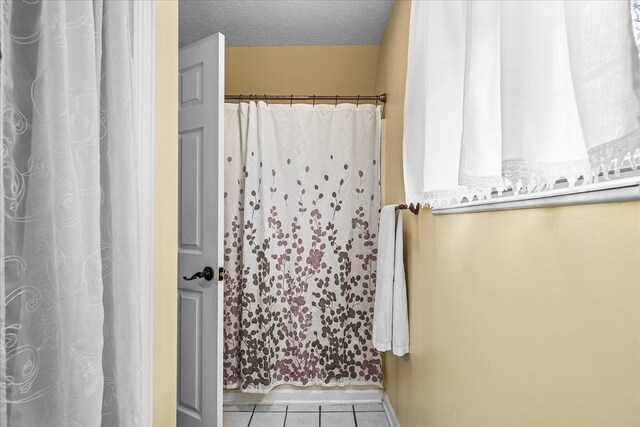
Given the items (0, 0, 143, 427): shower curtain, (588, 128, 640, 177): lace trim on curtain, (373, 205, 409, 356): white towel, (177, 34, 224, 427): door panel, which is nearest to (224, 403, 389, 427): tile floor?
(177, 34, 224, 427): door panel

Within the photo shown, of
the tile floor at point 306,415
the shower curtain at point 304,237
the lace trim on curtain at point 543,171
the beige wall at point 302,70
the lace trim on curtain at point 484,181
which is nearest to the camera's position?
the lace trim on curtain at point 543,171

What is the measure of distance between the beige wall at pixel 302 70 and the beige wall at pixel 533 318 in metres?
1.67

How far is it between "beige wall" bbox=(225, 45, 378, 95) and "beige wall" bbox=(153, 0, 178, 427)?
1501mm

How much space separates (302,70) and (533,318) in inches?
101

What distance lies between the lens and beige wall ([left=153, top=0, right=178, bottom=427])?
4.33 ft

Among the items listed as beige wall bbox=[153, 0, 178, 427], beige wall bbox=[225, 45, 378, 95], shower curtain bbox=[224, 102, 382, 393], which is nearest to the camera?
beige wall bbox=[153, 0, 178, 427]

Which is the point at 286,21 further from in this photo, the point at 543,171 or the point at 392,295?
the point at 543,171

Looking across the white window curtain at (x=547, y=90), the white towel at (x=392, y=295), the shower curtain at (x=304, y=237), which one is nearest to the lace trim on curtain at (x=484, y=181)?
the white window curtain at (x=547, y=90)

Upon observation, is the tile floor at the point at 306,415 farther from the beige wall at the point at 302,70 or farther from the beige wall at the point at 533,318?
the beige wall at the point at 302,70

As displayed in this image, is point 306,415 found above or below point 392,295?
below

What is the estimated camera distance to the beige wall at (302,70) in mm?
2918

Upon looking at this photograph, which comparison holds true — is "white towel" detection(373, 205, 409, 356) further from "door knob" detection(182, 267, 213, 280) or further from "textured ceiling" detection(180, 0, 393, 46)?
"textured ceiling" detection(180, 0, 393, 46)

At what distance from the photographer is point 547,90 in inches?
20.9

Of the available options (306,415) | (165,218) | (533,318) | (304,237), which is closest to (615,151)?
(533,318)
